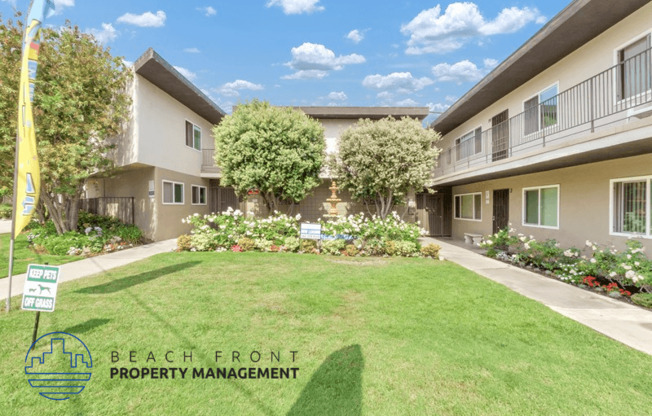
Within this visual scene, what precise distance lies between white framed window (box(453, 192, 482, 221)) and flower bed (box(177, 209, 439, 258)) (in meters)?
5.64

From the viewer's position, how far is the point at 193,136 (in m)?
15.6

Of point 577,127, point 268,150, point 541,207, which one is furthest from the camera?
point 268,150

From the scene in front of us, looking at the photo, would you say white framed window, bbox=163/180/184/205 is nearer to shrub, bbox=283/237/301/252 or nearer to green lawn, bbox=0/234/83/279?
green lawn, bbox=0/234/83/279

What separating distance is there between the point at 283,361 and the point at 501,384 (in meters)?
2.20

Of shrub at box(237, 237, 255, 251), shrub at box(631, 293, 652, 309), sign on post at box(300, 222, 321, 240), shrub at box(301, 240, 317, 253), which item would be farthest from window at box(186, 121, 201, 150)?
shrub at box(631, 293, 652, 309)

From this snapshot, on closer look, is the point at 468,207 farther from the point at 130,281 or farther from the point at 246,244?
the point at 130,281

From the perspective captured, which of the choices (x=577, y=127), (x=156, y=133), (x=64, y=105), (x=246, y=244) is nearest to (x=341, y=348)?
(x=246, y=244)

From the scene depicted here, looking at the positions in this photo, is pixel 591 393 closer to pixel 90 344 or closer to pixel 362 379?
pixel 362 379

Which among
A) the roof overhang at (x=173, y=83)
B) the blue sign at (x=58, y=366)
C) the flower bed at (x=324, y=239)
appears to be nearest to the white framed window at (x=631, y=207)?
the flower bed at (x=324, y=239)

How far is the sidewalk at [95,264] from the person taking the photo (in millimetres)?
6181

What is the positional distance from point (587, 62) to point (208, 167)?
1606cm

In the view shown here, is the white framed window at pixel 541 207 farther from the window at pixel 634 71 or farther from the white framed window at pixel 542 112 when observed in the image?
the window at pixel 634 71

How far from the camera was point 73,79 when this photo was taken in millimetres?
9500

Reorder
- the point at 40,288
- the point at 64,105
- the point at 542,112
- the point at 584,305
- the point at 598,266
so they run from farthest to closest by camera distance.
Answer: the point at 542,112 < the point at 64,105 < the point at 598,266 < the point at 584,305 < the point at 40,288
